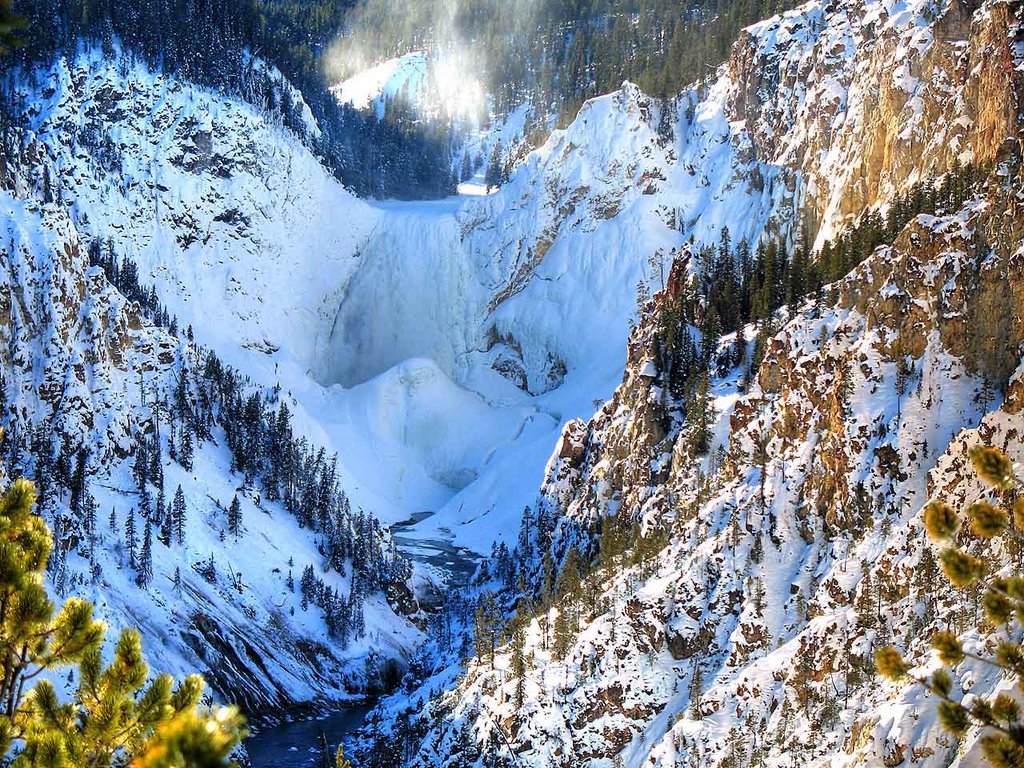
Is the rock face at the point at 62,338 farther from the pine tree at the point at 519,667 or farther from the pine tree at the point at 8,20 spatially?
the pine tree at the point at 8,20

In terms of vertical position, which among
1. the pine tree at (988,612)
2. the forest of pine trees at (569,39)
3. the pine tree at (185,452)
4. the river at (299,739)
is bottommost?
the pine tree at (988,612)

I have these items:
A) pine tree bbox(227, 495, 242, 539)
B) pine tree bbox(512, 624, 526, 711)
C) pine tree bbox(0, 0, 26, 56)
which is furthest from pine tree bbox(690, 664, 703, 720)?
pine tree bbox(227, 495, 242, 539)

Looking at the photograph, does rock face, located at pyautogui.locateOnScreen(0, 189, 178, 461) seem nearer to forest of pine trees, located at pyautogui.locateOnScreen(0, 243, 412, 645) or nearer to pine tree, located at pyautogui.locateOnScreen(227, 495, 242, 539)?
forest of pine trees, located at pyautogui.locateOnScreen(0, 243, 412, 645)

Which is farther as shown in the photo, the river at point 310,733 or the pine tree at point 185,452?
the pine tree at point 185,452

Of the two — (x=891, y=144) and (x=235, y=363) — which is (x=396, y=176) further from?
(x=891, y=144)

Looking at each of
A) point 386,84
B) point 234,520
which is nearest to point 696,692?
point 234,520

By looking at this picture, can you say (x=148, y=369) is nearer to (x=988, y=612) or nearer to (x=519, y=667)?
(x=519, y=667)

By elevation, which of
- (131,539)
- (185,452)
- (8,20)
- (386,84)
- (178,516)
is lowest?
(8,20)

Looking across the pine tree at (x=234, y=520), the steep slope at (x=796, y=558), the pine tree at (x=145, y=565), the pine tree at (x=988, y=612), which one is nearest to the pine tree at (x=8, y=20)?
the pine tree at (x=988, y=612)
